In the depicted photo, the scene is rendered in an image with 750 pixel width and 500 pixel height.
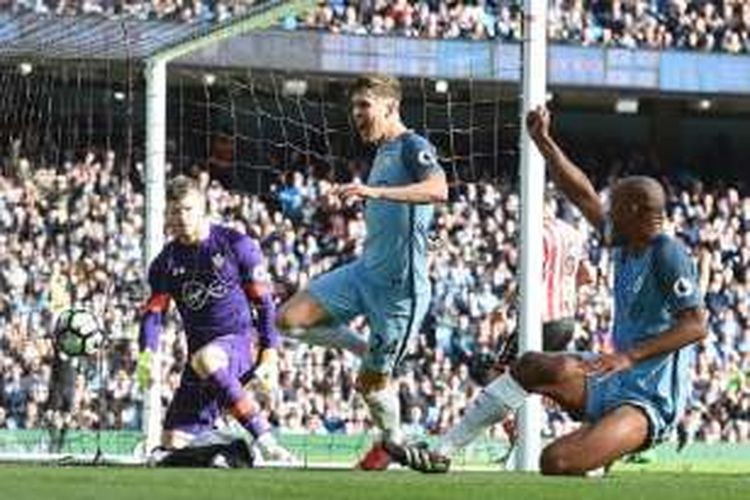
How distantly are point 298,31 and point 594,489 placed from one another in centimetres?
2323

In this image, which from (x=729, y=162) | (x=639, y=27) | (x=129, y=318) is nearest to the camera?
(x=129, y=318)

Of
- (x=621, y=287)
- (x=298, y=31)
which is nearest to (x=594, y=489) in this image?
(x=621, y=287)

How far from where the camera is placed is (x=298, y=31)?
3266 centimetres

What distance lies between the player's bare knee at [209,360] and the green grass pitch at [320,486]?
2734mm

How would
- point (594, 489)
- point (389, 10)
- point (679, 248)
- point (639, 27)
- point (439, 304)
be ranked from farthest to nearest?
point (639, 27) < point (389, 10) < point (439, 304) < point (679, 248) < point (594, 489)

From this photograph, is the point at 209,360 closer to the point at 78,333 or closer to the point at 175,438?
the point at 175,438

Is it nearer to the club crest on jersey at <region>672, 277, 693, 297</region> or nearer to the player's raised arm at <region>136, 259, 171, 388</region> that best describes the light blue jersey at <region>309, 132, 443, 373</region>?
the player's raised arm at <region>136, 259, 171, 388</region>

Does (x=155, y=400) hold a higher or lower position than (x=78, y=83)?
lower

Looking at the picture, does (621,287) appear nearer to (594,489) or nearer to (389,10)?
(594,489)

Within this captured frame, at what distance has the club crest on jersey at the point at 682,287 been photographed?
34.2 ft

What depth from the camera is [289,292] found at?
25.3m

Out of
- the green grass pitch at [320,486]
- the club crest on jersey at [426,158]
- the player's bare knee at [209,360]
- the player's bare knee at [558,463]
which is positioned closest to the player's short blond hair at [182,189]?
the player's bare knee at [209,360]

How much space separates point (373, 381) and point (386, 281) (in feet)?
1.96

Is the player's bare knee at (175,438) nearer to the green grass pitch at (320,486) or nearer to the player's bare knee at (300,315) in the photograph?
the player's bare knee at (300,315)
